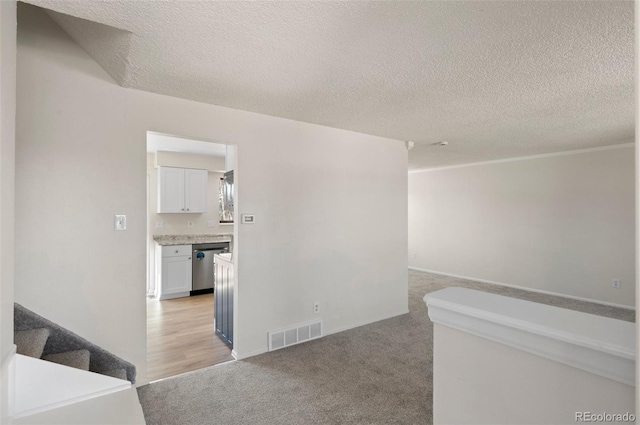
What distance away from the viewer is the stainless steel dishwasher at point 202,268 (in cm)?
526

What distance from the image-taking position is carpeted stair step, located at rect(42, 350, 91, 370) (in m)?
1.93

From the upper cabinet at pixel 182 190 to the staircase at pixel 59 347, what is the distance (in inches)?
131

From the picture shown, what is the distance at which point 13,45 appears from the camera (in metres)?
1.40

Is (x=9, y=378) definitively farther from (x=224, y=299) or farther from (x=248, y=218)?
(x=224, y=299)

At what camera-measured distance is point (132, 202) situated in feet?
8.04

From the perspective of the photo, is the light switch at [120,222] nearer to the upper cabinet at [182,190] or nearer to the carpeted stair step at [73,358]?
the carpeted stair step at [73,358]

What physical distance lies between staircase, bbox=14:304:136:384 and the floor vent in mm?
1222

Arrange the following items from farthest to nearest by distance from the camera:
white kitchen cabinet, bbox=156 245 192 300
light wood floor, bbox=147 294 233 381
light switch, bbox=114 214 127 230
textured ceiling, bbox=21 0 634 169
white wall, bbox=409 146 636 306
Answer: white kitchen cabinet, bbox=156 245 192 300 → white wall, bbox=409 146 636 306 → light wood floor, bbox=147 294 233 381 → light switch, bbox=114 214 127 230 → textured ceiling, bbox=21 0 634 169

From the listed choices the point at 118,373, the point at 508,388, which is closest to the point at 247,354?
the point at 118,373

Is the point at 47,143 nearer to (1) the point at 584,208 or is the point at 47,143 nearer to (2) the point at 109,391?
(2) the point at 109,391

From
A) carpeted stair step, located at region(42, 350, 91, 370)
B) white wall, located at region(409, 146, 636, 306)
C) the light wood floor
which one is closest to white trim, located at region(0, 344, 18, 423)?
carpeted stair step, located at region(42, 350, 91, 370)

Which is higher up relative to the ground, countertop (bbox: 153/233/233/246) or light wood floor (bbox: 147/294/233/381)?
countertop (bbox: 153/233/233/246)

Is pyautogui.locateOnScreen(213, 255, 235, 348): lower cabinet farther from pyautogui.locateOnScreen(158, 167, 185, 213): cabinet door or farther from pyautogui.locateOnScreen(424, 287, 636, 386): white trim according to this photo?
pyautogui.locateOnScreen(424, 287, 636, 386): white trim

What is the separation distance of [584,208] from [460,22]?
15.3 ft
